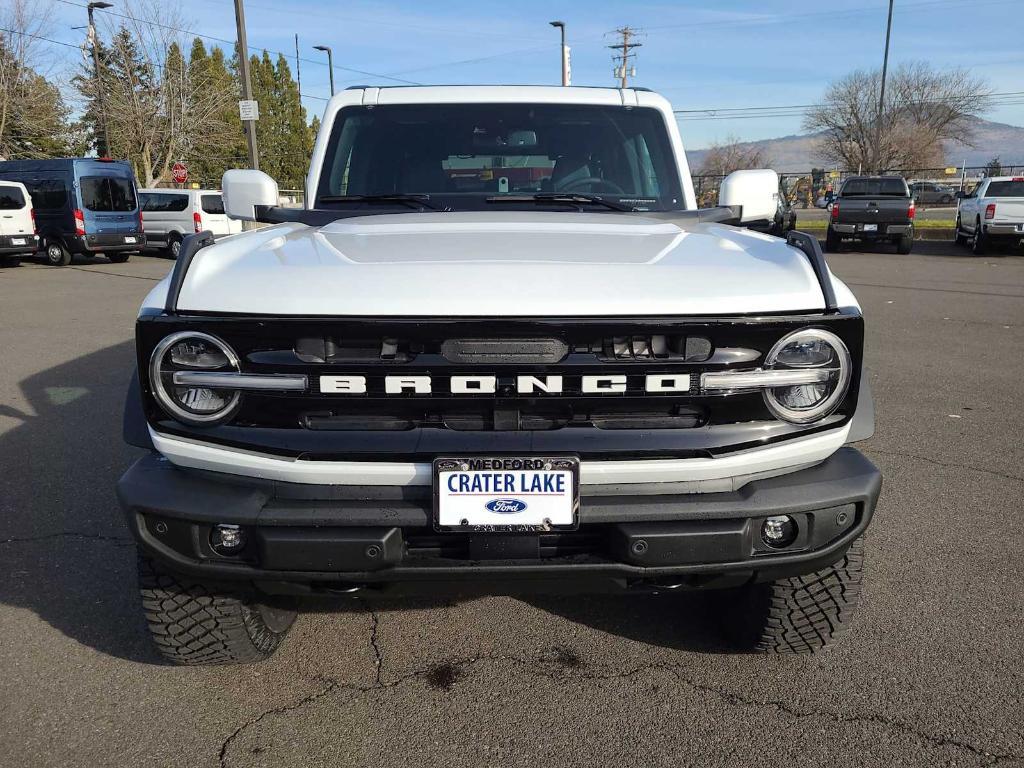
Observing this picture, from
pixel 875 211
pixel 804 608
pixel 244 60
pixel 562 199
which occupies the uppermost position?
pixel 244 60

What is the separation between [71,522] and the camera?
3922 millimetres

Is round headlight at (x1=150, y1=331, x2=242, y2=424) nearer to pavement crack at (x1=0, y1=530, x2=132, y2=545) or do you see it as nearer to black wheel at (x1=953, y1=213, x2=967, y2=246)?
pavement crack at (x1=0, y1=530, x2=132, y2=545)

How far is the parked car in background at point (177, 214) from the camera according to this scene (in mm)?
20297

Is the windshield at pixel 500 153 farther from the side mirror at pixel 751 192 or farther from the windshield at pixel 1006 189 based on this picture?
the windshield at pixel 1006 189

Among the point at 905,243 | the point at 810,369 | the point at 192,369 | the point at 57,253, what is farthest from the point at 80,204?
the point at 810,369

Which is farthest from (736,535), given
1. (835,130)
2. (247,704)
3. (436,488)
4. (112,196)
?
(835,130)

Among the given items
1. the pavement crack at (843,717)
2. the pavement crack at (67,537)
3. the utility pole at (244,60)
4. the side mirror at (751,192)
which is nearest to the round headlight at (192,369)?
the pavement crack at (843,717)

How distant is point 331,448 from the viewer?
2100mm

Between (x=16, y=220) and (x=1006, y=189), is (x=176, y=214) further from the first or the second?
(x=1006, y=189)

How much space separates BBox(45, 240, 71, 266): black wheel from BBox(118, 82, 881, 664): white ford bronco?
18996mm

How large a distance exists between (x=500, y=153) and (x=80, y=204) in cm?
1752

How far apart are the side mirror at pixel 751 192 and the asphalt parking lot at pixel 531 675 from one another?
4.98ft

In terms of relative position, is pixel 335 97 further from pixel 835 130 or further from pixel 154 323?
pixel 835 130

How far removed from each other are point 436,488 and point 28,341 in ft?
27.5
